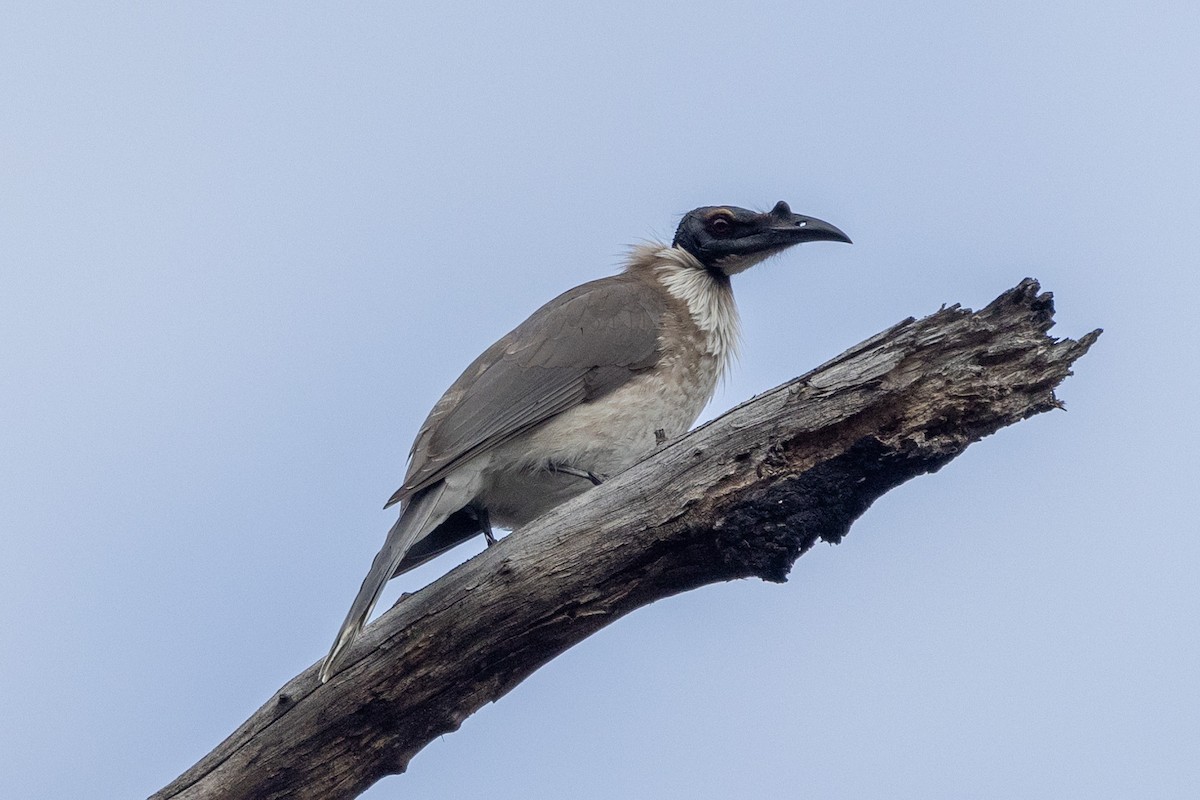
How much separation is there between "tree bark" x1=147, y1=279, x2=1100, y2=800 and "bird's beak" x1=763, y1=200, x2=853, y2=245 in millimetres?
2514

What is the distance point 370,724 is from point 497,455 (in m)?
1.59

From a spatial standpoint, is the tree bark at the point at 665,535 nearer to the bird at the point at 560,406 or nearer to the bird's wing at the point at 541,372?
the bird at the point at 560,406

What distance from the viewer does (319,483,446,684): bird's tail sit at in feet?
16.0

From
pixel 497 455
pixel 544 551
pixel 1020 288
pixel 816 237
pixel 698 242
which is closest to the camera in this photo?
pixel 1020 288

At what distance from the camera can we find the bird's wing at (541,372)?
19.2 ft

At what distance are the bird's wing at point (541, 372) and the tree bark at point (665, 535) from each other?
911 millimetres

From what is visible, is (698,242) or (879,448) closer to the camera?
(879,448)

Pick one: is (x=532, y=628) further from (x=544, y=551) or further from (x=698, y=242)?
(x=698, y=242)

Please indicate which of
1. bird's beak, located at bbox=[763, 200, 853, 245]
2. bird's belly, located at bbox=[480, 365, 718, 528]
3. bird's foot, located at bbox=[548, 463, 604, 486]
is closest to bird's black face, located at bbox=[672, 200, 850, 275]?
bird's beak, located at bbox=[763, 200, 853, 245]

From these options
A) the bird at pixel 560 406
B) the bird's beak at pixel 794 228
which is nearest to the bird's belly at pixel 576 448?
the bird at pixel 560 406

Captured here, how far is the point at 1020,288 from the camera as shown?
436 cm

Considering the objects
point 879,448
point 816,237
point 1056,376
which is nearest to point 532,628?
point 879,448

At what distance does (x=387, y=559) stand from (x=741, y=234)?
131 inches

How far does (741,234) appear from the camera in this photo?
24.4ft
